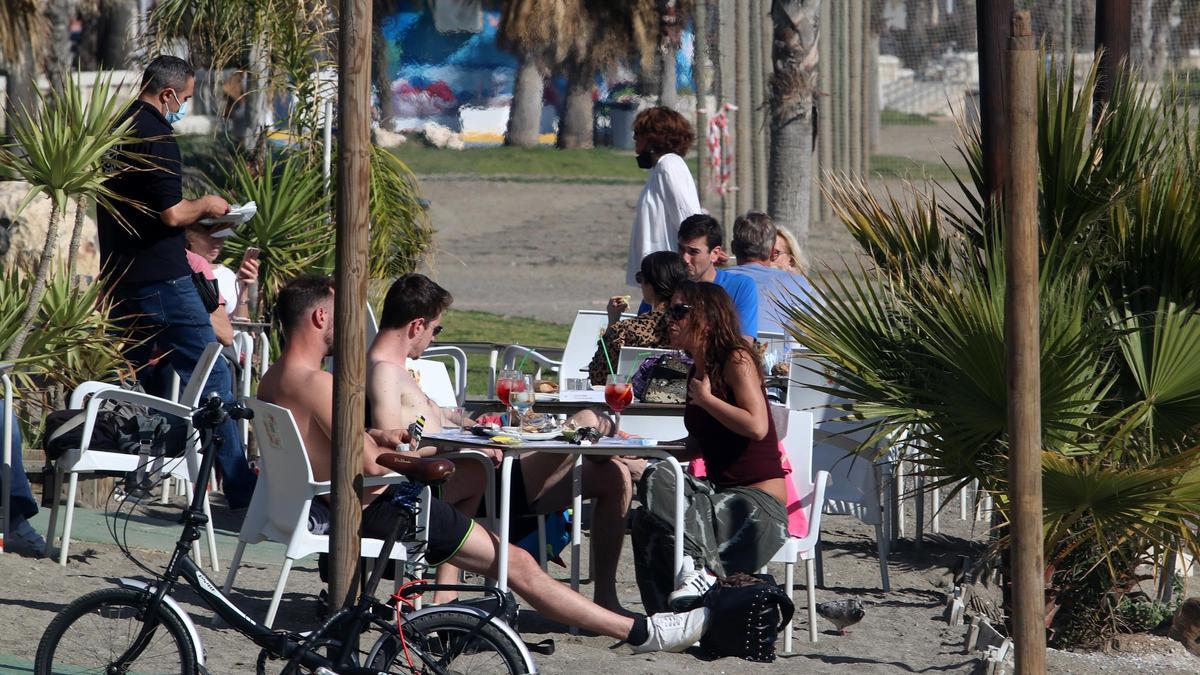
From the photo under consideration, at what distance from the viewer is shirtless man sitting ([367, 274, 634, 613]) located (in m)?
5.41

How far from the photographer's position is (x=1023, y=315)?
12.5ft

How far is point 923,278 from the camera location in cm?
538

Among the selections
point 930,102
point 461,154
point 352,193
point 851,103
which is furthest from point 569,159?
point 352,193

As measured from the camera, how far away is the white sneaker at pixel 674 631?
509 centimetres

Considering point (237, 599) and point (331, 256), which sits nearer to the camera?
point (237, 599)

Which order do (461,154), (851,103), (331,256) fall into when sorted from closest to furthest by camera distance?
1. (331,256)
2. (851,103)
3. (461,154)

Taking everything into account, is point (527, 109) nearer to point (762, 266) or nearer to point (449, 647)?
point (762, 266)

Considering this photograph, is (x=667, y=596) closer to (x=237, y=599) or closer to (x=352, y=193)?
(x=237, y=599)

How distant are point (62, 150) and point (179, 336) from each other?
1.03m

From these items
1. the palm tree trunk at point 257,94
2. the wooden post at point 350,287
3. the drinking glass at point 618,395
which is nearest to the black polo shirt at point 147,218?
the drinking glass at point 618,395

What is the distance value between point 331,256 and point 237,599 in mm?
3342

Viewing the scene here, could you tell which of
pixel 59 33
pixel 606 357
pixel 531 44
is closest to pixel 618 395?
pixel 606 357

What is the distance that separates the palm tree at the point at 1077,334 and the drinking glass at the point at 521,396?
1008mm

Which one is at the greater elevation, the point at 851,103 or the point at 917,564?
the point at 851,103
